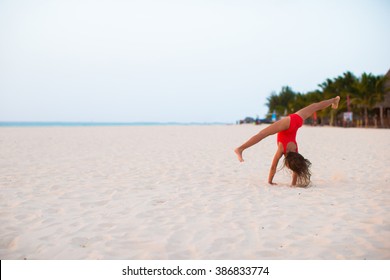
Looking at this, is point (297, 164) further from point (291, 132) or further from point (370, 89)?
point (370, 89)

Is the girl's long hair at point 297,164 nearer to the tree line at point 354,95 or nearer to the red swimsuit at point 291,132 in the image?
the red swimsuit at point 291,132

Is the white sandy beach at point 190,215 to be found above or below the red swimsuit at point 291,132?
below

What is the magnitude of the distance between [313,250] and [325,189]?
2481 millimetres

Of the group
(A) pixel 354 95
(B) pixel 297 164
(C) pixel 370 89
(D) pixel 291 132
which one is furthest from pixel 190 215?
(A) pixel 354 95

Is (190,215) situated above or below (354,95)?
below

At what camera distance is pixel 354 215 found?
3660mm

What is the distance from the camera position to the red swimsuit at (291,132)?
512 centimetres

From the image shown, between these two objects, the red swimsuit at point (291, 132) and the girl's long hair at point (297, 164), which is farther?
the red swimsuit at point (291, 132)

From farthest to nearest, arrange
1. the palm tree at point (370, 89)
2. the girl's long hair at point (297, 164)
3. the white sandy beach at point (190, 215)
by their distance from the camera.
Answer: the palm tree at point (370, 89)
the girl's long hair at point (297, 164)
the white sandy beach at point (190, 215)

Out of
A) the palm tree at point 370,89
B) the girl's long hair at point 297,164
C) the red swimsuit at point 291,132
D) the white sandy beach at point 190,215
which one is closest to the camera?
the white sandy beach at point 190,215

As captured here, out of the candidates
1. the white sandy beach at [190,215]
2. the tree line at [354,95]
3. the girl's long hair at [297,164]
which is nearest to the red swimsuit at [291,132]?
the girl's long hair at [297,164]

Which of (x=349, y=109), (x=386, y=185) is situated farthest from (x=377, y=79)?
(x=386, y=185)

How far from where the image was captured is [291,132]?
5148 mm
